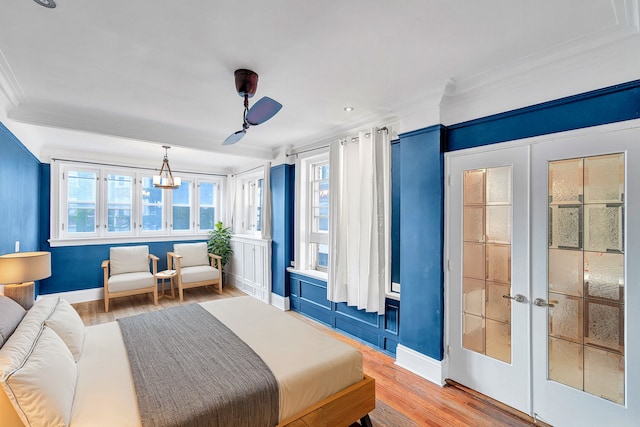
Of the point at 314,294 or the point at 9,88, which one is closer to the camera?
the point at 9,88

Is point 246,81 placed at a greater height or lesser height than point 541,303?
greater

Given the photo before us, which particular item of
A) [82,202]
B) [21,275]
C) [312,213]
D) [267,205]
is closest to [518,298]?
[312,213]

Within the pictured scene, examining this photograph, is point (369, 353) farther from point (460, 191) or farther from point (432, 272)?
point (460, 191)

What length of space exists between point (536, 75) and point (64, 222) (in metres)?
6.53

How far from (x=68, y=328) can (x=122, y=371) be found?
539 mm

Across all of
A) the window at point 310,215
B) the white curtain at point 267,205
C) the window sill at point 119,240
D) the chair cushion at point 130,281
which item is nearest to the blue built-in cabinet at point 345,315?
the window at point 310,215

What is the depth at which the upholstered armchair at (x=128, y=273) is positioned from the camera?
14.6 feet

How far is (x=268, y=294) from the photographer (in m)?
4.79

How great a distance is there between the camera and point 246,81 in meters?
2.13

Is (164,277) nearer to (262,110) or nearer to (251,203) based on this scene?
(251,203)

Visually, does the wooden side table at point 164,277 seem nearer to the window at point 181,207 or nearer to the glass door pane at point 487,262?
the window at point 181,207

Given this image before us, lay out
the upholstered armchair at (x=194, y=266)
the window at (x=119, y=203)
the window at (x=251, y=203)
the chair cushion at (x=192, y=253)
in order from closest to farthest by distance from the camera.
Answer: the upholstered armchair at (x=194, y=266)
the window at (x=119, y=203)
the chair cushion at (x=192, y=253)
the window at (x=251, y=203)

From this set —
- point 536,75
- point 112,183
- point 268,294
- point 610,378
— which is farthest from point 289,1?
point 112,183

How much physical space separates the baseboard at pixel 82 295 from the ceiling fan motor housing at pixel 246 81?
4866mm
